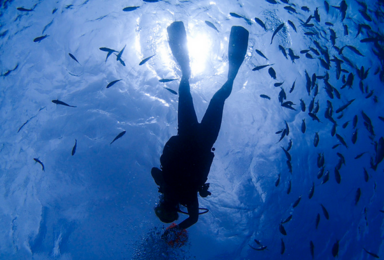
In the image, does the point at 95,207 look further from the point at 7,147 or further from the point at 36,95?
the point at 36,95

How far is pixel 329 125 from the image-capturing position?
1199 centimetres

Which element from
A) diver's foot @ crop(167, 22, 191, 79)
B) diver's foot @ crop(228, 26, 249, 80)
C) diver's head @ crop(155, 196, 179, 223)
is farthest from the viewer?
diver's head @ crop(155, 196, 179, 223)

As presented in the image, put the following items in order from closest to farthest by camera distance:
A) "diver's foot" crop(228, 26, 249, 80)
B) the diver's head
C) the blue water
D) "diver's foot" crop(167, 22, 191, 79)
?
"diver's foot" crop(228, 26, 249, 80)
"diver's foot" crop(167, 22, 191, 79)
the diver's head
the blue water

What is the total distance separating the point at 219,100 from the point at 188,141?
1.28 meters

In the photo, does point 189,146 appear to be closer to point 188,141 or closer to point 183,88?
point 188,141

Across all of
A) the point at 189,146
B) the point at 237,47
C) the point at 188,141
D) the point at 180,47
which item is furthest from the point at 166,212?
the point at 237,47

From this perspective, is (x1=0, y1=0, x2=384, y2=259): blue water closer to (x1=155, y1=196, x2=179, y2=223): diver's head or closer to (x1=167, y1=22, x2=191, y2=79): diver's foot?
(x1=167, y1=22, x2=191, y2=79): diver's foot

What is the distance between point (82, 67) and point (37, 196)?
9.05m

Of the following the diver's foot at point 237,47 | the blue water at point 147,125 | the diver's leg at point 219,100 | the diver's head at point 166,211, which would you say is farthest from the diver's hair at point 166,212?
the blue water at point 147,125

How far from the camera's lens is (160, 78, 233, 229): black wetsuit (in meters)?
4.65

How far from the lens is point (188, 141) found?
15.2ft

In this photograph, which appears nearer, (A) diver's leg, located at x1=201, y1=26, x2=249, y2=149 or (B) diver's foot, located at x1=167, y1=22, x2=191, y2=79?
(A) diver's leg, located at x1=201, y1=26, x2=249, y2=149

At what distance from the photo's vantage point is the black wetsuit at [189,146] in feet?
15.3

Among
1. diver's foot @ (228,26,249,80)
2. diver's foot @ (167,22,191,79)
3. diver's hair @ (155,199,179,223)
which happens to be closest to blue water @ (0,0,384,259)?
diver's foot @ (167,22,191,79)
